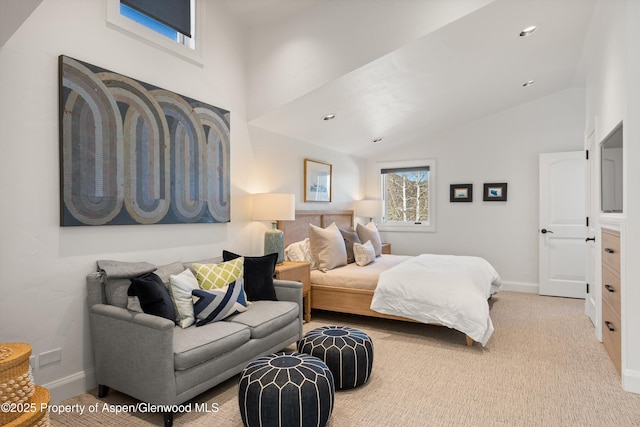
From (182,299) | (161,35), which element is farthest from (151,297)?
(161,35)

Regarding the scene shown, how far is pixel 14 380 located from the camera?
1754 millimetres

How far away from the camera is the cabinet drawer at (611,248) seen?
283cm

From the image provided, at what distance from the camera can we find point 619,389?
2617 mm

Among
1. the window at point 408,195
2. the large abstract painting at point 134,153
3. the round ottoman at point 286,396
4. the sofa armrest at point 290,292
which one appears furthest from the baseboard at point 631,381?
the window at point 408,195

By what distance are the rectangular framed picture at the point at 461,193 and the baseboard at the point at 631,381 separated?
380 centimetres

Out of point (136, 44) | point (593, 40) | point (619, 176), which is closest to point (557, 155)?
point (593, 40)

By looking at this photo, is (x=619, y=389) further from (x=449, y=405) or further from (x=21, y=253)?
(x=21, y=253)

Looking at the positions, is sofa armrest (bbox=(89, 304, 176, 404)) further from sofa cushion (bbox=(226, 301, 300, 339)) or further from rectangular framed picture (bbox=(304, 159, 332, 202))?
rectangular framed picture (bbox=(304, 159, 332, 202))

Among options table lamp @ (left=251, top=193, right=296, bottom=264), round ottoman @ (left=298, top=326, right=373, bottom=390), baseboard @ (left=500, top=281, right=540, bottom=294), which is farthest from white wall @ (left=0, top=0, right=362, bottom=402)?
Answer: baseboard @ (left=500, top=281, right=540, bottom=294)

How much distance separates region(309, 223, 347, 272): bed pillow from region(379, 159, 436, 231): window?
98.4 inches

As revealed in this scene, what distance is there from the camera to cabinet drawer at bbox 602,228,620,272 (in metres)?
2.83

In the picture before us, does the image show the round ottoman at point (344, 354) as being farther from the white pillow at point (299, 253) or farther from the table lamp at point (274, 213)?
the white pillow at point (299, 253)

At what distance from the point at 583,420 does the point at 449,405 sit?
74 cm

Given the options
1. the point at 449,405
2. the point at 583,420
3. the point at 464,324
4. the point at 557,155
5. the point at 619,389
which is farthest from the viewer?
the point at 557,155
